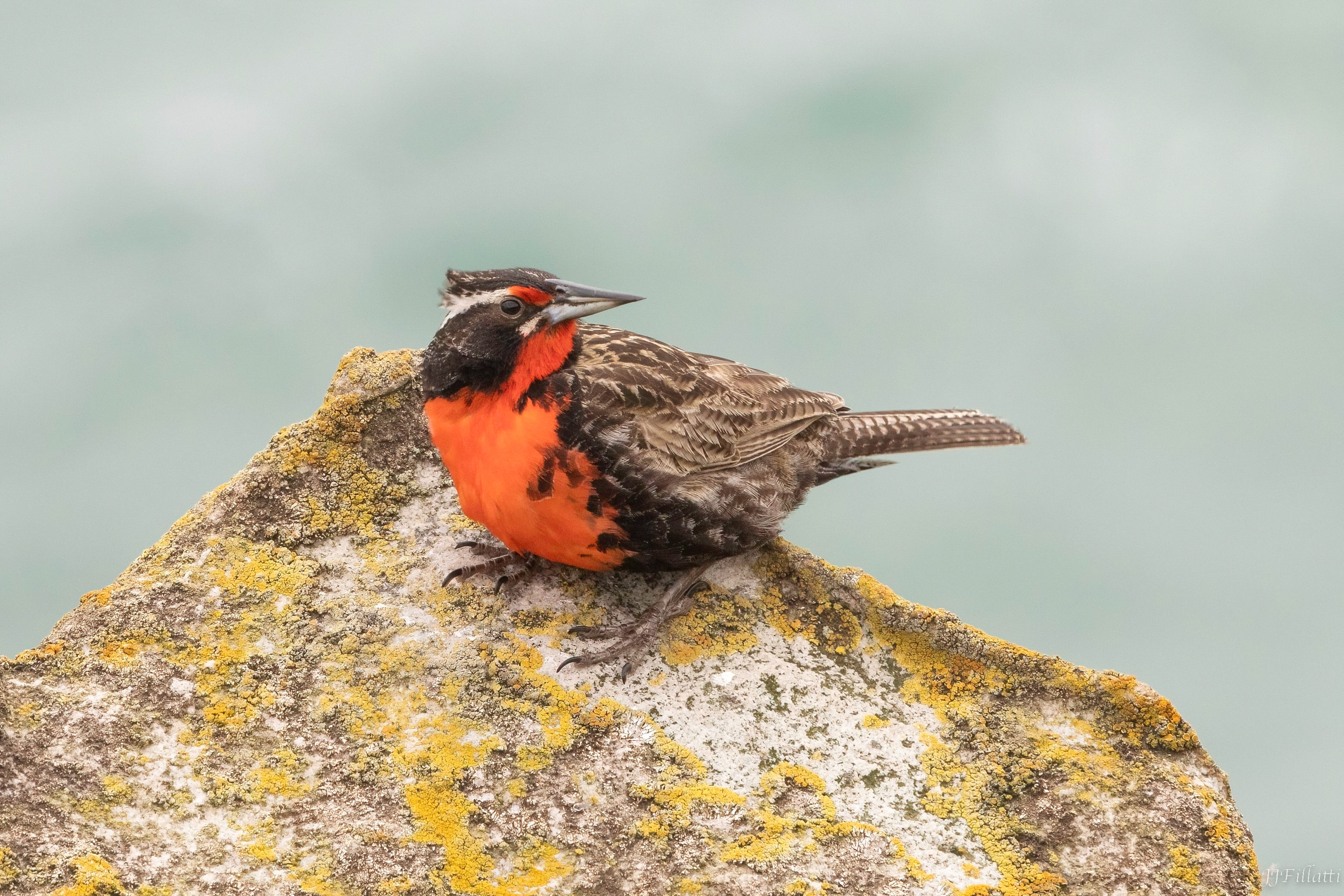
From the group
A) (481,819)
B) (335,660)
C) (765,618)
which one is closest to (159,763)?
(335,660)

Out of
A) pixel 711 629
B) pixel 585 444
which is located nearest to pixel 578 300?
pixel 585 444

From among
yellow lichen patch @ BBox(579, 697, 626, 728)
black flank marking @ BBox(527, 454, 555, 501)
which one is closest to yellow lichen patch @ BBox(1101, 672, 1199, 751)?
yellow lichen patch @ BBox(579, 697, 626, 728)

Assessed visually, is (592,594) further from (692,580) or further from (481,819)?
(481,819)

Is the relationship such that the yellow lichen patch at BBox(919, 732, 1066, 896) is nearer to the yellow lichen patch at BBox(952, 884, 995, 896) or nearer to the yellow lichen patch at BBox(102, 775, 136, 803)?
the yellow lichen patch at BBox(952, 884, 995, 896)

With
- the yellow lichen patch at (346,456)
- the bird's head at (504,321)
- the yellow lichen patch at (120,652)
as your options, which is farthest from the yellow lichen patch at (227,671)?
the bird's head at (504,321)

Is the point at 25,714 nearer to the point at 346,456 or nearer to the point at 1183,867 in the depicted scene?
the point at 346,456

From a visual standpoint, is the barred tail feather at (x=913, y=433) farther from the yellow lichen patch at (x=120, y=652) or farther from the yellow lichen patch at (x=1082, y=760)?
the yellow lichen patch at (x=120, y=652)
